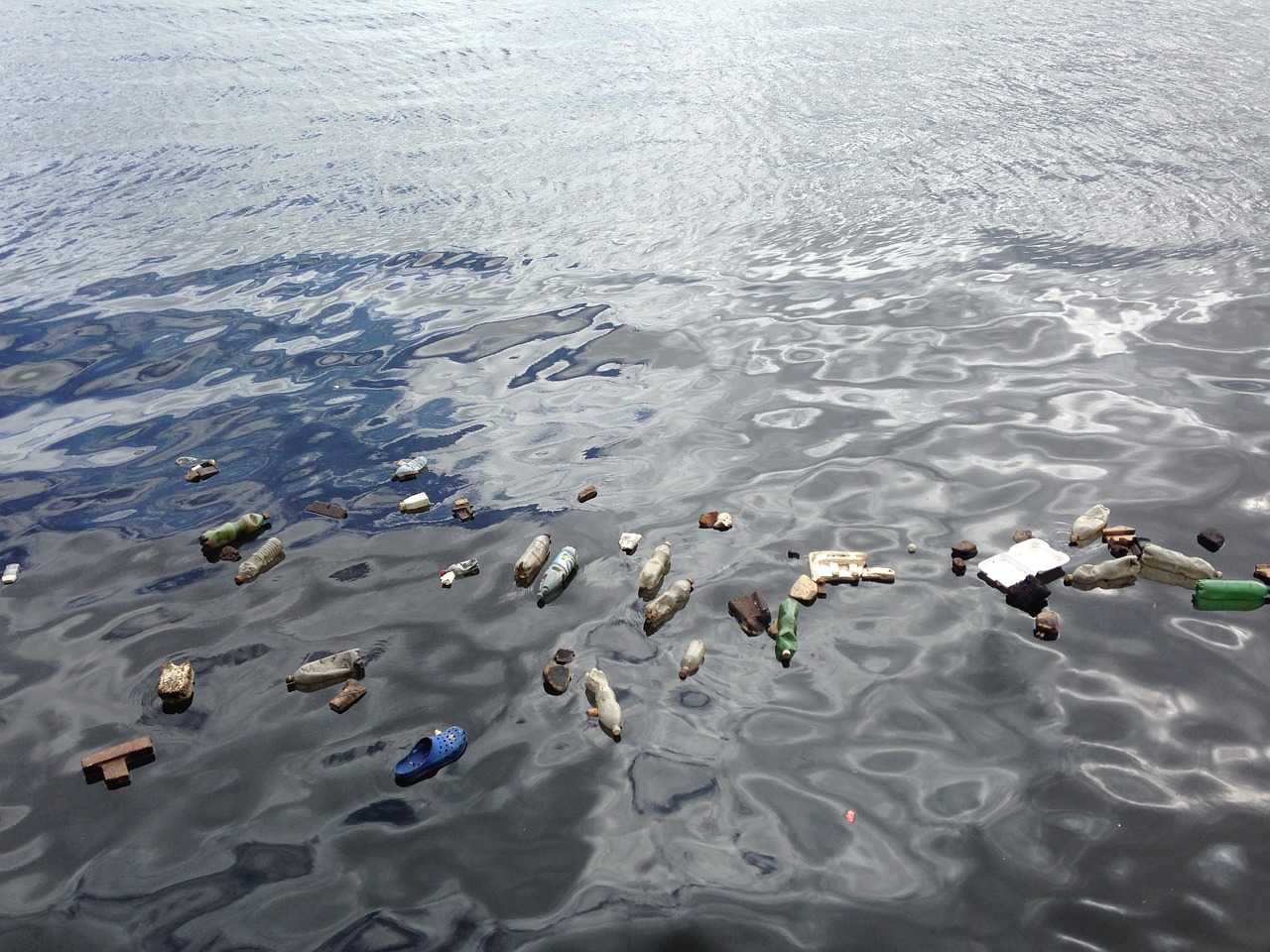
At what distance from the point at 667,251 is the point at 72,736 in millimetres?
5501

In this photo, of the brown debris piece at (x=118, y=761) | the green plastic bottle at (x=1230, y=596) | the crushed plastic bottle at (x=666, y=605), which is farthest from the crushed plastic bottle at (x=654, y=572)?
the green plastic bottle at (x=1230, y=596)

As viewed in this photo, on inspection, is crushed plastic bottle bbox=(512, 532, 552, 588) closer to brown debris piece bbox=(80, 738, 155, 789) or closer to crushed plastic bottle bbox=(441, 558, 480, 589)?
crushed plastic bottle bbox=(441, 558, 480, 589)

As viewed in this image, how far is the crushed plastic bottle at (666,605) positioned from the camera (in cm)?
377

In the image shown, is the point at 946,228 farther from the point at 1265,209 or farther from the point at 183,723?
the point at 183,723

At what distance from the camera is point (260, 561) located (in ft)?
14.1

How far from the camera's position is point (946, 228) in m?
7.27

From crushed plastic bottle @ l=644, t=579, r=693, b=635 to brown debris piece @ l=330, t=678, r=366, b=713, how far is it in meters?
1.18

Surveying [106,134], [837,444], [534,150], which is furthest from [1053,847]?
[106,134]

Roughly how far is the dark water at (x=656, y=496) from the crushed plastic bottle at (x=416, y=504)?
0.09 m

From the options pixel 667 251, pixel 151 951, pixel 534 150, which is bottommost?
pixel 151 951

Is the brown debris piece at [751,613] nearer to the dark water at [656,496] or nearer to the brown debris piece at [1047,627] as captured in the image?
the dark water at [656,496]

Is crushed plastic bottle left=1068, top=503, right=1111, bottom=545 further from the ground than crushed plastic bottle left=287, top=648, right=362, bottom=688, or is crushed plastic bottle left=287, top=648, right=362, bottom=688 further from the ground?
crushed plastic bottle left=1068, top=503, right=1111, bottom=545

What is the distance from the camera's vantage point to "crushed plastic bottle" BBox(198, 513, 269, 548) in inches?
177

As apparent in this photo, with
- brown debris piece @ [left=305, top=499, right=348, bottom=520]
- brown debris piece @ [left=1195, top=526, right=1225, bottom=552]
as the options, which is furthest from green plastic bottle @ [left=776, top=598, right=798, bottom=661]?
brown debris piece @ [left=305, top=499, right=348, bottom=520]
